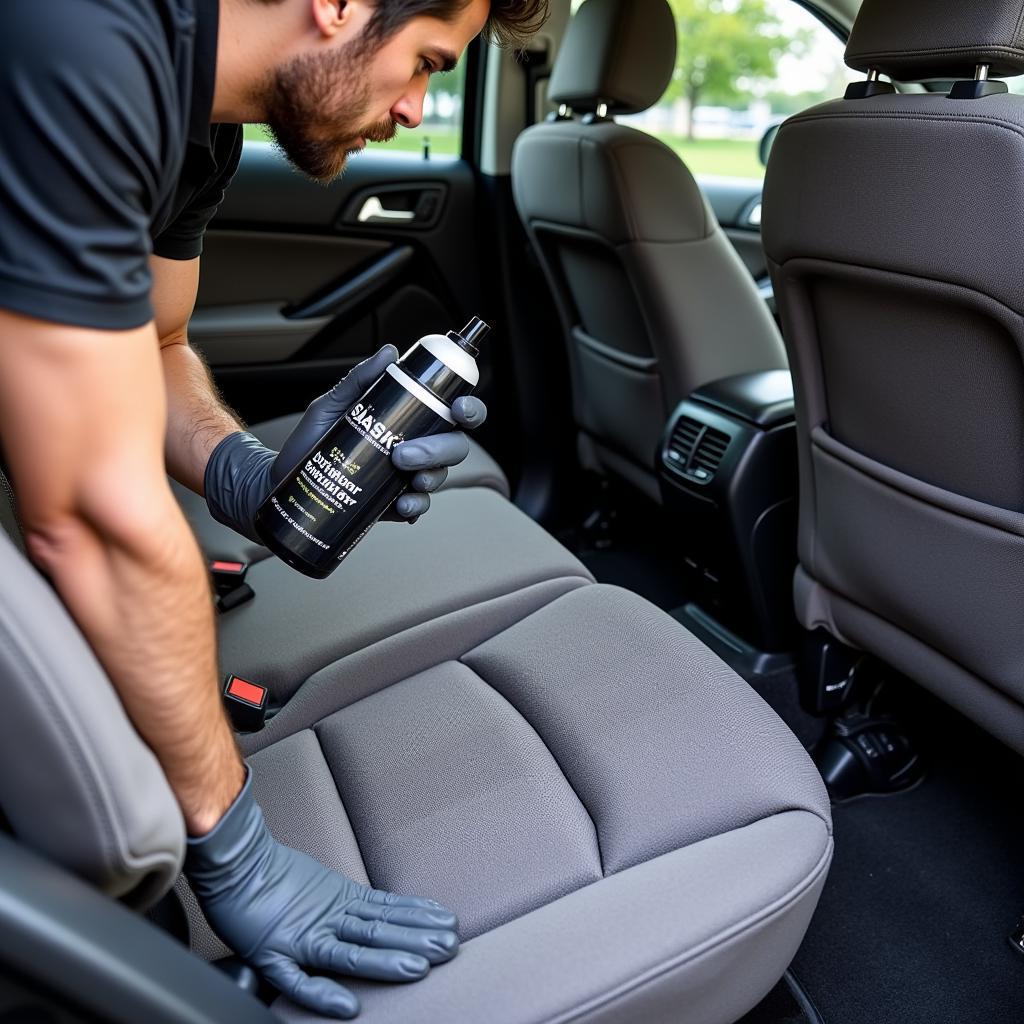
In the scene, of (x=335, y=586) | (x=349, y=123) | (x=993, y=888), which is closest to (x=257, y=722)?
(x=335, y=586)

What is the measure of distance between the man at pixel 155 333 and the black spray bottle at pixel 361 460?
27mm

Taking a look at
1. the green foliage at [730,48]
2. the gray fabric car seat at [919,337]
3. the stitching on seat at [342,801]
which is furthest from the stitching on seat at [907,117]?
the green foliage at [730,48]

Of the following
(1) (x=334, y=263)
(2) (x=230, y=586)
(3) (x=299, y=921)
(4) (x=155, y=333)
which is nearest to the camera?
(4) (x=155, y=333)

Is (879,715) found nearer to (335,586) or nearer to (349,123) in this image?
(335,586)

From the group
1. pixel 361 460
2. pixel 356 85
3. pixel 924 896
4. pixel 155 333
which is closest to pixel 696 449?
pixel 924 896

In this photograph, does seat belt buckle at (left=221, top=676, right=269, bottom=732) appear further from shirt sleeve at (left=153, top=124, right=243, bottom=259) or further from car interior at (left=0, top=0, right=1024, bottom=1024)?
shirt sleeve at (left=153, top=124, right=243, bottom=259)

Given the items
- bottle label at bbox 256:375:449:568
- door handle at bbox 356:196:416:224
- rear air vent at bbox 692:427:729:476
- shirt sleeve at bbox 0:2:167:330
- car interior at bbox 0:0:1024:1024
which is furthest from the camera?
door handle at bbox 356:196:416:224

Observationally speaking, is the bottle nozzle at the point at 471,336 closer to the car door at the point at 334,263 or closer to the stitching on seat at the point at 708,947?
the stitching on seat at the point at 708,947

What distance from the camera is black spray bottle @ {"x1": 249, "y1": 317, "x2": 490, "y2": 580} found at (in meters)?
1.04

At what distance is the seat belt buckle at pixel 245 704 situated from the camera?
1311 mm

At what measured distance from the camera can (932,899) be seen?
5.45 ft

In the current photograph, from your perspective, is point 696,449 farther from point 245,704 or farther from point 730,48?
point 730,48

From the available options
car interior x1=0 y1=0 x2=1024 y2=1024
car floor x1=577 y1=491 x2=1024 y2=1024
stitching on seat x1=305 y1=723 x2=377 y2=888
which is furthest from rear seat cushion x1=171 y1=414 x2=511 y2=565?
car floor x1=577 y1=491 x2=1024 y2=1024

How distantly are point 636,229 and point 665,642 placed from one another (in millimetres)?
998
